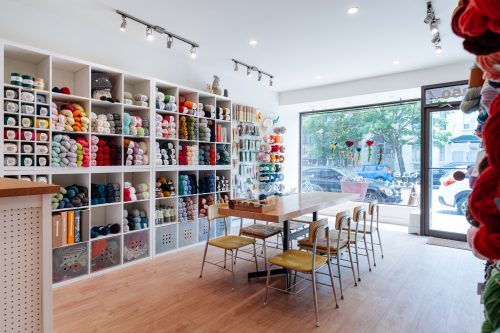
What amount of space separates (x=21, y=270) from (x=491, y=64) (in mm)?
1997

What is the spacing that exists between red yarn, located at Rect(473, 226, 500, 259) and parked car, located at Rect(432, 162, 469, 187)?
552cm

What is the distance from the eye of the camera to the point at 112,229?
3812mm

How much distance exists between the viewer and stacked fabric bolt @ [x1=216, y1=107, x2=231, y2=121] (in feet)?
17.1

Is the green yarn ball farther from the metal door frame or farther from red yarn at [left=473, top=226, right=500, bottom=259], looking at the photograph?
the metal door frame

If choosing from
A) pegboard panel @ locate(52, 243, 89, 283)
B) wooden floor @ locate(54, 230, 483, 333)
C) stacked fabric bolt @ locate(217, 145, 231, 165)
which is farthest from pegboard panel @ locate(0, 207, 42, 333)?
stacked fabric bolt @ locate(217, 145, 231, 165)

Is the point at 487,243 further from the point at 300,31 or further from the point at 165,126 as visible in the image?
the point at 165,126

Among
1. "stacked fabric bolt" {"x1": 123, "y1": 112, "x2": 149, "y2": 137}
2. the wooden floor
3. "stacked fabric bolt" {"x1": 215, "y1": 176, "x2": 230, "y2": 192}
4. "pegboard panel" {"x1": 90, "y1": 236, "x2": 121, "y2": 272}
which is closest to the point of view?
the wooden floor

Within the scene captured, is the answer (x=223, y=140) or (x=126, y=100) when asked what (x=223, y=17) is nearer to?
(x=126, y=100)

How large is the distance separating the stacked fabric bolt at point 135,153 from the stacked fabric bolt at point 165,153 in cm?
17

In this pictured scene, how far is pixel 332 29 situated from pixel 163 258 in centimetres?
373

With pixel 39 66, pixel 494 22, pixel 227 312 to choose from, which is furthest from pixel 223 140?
pixel 494 22

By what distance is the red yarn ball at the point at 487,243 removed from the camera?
635 millimetres

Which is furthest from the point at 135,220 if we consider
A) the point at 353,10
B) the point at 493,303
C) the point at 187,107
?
the point at 493,303

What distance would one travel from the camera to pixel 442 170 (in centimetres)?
544
